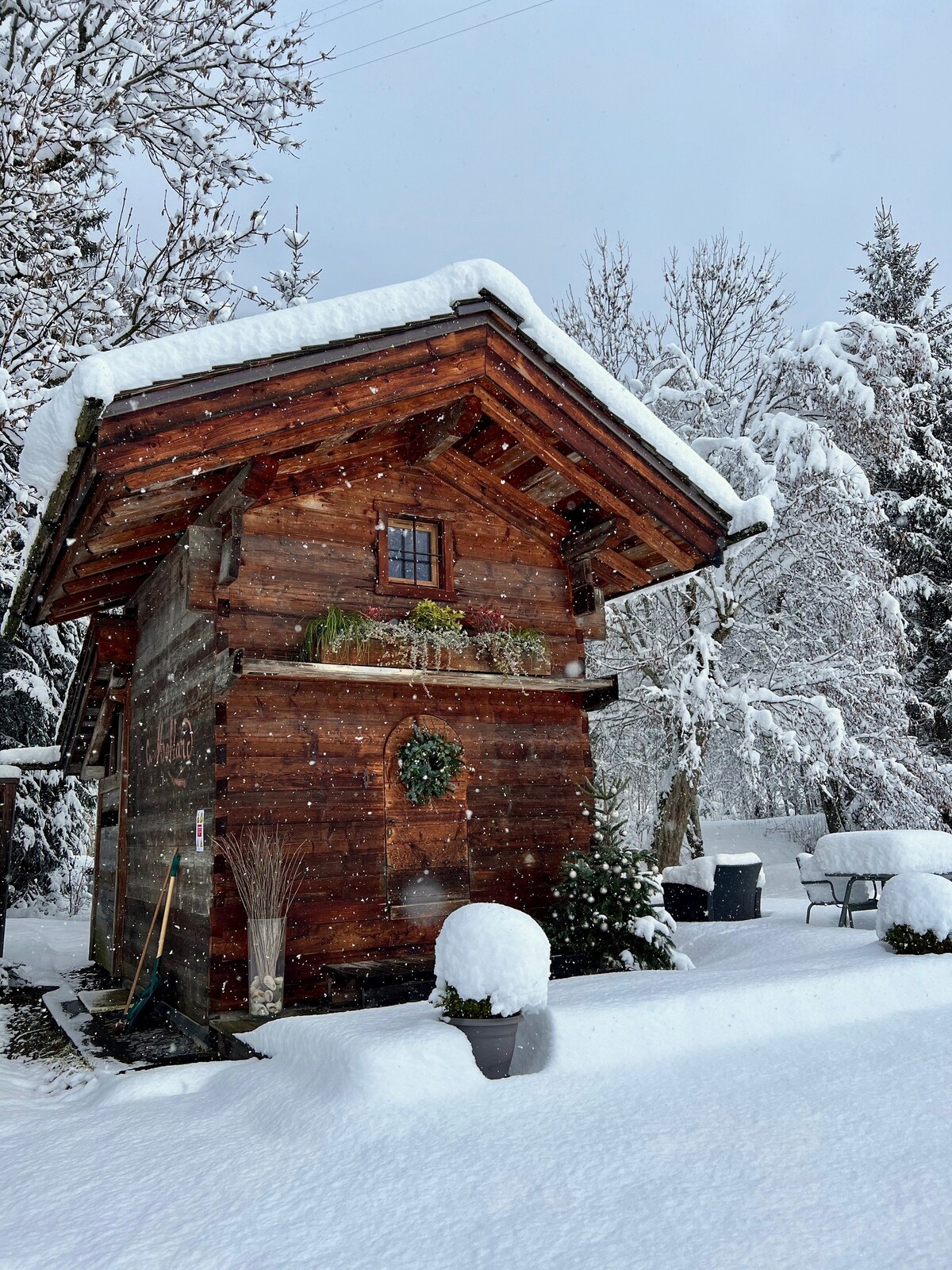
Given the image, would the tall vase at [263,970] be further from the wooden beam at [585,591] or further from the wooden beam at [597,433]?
the wooden beam at [597,433]

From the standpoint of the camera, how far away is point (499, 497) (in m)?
9.76

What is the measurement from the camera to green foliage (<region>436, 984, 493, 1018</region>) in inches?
218

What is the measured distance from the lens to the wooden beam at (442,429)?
8742mm

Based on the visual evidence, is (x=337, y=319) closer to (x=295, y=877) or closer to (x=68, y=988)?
(x=295, y=877)

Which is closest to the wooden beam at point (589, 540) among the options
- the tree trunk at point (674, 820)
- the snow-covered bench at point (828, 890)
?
the snow-covered bench at point (828, 890)

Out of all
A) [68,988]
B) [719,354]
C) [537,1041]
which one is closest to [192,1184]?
[537,1041]

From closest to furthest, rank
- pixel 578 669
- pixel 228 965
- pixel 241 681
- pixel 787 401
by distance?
pixel 228 965 < pixel 241 681 < pixel 578 669 < pixel 787 401

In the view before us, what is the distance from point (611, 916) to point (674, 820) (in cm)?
866

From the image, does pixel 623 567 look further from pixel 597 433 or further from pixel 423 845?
pixel 423 845

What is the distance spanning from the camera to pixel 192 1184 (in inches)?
163

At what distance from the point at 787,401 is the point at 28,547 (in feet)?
46.8

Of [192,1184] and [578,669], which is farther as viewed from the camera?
[578,669]

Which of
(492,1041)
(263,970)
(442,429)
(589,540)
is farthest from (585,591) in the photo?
(492,1041)

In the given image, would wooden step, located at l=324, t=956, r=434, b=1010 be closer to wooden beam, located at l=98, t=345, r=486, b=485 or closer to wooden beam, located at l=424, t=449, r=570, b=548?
wooden beam, located at l=98, t=345, r=486, b=485
